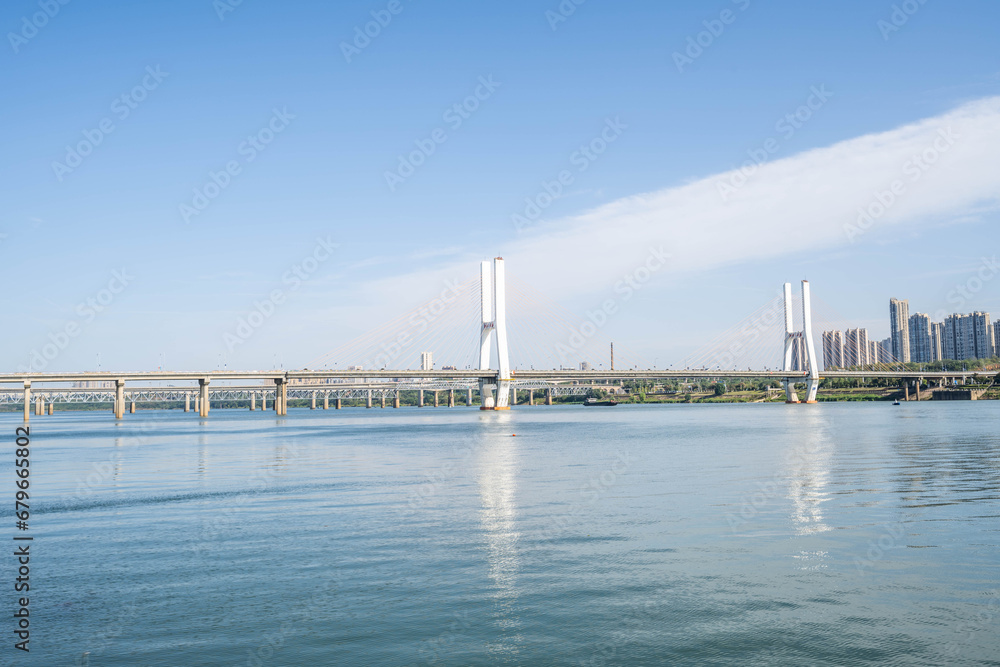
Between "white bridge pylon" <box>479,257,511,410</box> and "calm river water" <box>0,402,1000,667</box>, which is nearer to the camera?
"calm river water" <box>0,402,1000,667</box>

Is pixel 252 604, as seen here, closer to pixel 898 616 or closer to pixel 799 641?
pixel 799 641

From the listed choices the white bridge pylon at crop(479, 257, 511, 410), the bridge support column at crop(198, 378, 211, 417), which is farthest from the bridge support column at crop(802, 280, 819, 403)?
the bridge support column at crop(198, 378, 211, 417)

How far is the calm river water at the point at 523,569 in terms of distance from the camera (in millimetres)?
10836

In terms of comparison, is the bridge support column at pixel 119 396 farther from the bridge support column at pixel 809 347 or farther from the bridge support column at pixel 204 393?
the bridge support column at pixel 809 347

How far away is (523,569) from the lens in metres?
15.0

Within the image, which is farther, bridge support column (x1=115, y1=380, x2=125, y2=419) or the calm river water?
bridge support column (x1=115, y1=380, x2=125, y2=419)

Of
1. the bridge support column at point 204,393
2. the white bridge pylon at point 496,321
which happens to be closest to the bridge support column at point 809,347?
the white bridge pylon at point 496,321

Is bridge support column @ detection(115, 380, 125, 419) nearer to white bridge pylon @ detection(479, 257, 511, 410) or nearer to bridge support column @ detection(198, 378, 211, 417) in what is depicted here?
bridge support column @ detection(198, 378, 211, 417)

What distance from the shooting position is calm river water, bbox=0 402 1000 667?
10.8m

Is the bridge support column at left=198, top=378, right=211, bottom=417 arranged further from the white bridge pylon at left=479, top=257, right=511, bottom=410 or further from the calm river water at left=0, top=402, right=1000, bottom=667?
the calm river water at left=0, top=402, right=1000, bottom=667

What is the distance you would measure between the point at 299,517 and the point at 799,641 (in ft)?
49.9

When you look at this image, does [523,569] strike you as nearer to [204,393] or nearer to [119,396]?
[204,393]

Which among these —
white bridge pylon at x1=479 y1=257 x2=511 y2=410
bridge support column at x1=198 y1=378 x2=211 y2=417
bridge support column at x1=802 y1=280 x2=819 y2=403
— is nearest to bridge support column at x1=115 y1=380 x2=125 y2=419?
bridge support column at x1=198 y1=378 x2=211 y2=417

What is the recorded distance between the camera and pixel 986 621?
11.5 metres
